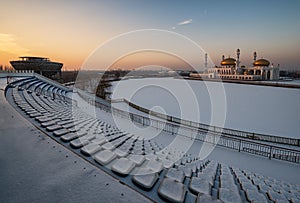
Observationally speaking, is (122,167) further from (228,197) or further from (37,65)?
(37,65)

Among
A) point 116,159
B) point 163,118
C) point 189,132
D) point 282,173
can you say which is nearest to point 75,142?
A: point 116,159

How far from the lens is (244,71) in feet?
138

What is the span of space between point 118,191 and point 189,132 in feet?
22.8

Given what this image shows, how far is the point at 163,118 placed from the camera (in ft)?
38.6

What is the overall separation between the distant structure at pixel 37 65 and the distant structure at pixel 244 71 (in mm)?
38057

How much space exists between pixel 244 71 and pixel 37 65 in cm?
4341

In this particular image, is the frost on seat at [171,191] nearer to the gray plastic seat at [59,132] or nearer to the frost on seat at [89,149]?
the frost on seat at [89,149]

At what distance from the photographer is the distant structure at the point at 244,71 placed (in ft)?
126

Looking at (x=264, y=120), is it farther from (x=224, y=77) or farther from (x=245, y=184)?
(x=224, y=77)

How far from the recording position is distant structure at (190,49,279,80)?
3844 cm

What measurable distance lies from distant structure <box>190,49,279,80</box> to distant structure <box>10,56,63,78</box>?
1498 inches

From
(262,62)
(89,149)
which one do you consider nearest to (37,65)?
(89,149)

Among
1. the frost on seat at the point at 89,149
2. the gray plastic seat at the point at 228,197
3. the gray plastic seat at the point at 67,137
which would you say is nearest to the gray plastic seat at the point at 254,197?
the gray plastic seat at the point at 228,197

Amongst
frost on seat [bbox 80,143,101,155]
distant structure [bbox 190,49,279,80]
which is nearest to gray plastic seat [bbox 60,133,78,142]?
frost on seat [bbox 80,143,101,155]
